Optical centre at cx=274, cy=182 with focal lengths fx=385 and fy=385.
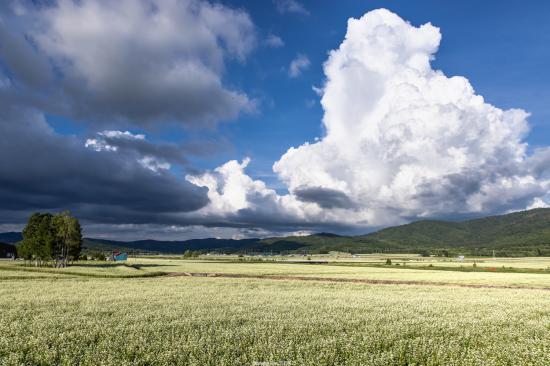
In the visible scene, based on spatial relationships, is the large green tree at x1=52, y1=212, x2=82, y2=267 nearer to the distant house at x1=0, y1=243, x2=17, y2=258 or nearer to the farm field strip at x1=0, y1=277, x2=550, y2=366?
the farm field strip at x1=0, y1=277, x2=550, y2=366

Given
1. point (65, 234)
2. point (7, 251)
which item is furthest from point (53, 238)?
point (7, 251)

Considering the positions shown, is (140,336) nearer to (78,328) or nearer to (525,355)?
(78,328)

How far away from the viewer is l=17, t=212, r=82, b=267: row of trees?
362 feet

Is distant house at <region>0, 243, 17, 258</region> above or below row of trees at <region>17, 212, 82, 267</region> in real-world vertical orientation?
below

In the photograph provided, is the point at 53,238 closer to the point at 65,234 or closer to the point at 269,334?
the point at 65,234

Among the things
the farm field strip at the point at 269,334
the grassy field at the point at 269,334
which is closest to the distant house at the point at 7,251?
the grassy field at the point at 269,334

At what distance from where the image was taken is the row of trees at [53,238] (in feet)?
362

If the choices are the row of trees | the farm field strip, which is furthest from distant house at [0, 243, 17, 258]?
the farm field strip

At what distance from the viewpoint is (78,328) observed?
1945cm

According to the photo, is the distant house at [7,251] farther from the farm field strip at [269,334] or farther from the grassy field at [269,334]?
the farm field strip at [269,334]

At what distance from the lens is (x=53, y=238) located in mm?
111562

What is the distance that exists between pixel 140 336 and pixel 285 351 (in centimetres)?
688

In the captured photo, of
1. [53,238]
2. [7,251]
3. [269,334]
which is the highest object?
[53,238]

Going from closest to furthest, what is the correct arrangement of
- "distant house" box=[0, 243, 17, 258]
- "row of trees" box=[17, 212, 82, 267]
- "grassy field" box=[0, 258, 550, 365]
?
1. "grassy field" box=[0, 258, 550, 365]
2. "row of trees" box=[17, 212, 82, 267]
3. "distant house" box=[0, 243, 17, 258]
